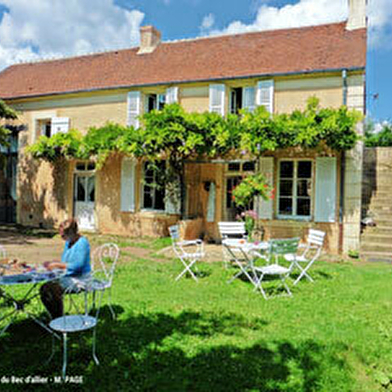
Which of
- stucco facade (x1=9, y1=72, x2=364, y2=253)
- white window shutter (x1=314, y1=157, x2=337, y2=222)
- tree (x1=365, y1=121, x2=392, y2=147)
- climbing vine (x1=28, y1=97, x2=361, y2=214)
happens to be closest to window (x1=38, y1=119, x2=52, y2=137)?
stucco facade (x1=9, y1=72, x2=364, y2=253)

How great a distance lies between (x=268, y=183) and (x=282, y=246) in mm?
4877

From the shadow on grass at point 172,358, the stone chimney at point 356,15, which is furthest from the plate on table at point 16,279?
the stone chimney at point 356,15

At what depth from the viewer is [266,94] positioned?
414 inches

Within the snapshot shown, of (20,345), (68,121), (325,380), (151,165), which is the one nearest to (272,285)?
(325,380)

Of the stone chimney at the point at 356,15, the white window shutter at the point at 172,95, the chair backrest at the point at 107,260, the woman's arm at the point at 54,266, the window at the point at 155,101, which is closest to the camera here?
the woman's arm at the point at 54,266

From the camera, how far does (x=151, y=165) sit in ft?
37.6

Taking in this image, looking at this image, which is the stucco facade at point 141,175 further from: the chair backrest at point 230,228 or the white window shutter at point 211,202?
the chair backrest at point 230,228

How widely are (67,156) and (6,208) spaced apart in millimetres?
4707

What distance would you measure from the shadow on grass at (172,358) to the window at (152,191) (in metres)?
7.90

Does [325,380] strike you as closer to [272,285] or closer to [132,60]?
[272,285]

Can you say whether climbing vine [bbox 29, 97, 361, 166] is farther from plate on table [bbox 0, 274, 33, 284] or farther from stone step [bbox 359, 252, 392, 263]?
plate on table [bbox 0, 274, 33, 284]

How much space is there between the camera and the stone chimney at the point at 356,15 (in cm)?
1120

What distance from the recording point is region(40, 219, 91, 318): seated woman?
12.2 ft

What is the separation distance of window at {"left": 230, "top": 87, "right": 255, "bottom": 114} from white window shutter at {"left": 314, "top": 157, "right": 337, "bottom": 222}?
9.27ft
